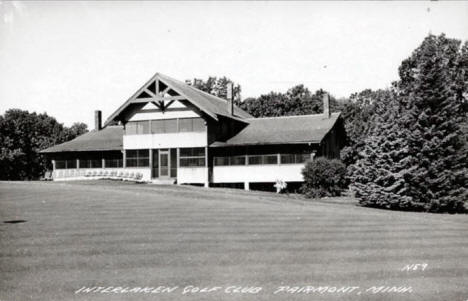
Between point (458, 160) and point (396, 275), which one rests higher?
point (458, 160)

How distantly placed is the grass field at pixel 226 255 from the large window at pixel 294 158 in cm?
1648

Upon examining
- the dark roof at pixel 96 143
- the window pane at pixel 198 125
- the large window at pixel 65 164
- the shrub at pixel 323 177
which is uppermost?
the window pane at pixel 198 125

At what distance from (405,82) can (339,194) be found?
22526mm

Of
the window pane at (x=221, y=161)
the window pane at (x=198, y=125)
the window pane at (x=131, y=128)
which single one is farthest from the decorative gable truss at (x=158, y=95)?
the window pane at (x=221, y=161)

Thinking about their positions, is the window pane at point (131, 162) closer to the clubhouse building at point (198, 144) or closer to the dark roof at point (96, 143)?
the clubhouse building at point (198, 144)

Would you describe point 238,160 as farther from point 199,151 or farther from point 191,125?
point 191,125

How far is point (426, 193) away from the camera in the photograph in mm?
22766

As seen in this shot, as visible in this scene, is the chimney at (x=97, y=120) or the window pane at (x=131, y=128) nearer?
the window pane at (x=131, y=128)

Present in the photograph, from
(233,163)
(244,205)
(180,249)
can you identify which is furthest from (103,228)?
(233,163)

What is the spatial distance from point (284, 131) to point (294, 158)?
333 centimetres

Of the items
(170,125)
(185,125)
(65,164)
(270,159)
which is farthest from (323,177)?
(65,164)

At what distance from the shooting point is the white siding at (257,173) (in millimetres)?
32188

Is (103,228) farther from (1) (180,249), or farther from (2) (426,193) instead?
(2) (426,193)

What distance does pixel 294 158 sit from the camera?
32469 millimetres
